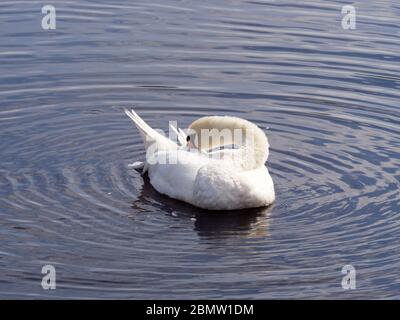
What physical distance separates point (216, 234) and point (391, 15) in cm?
990

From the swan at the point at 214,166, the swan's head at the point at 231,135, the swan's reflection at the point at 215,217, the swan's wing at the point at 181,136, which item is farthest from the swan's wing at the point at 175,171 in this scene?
the swan's wing at the point at 181,136

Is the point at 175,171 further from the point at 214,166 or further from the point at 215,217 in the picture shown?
the point at 215,217

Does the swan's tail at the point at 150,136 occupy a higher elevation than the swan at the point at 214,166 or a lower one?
higher

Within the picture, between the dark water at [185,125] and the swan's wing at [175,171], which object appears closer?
the dark water at [185,125]

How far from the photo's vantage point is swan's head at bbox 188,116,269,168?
1477 cm

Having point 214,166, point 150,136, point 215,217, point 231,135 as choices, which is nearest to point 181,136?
point 150,136

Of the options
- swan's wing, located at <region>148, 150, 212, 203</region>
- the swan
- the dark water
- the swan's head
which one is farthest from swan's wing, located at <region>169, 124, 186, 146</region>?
the dark water

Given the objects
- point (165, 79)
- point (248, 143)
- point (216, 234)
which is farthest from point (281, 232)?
point (165, 79)

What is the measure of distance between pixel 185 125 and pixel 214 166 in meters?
2.72

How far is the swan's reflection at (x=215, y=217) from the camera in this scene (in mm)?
13656

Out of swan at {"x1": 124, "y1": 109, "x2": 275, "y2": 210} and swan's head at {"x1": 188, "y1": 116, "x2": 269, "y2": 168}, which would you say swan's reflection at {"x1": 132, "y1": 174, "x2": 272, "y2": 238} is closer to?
swan at {"x1": 124, "y1": 109, "x2": 275, "y2": 210}

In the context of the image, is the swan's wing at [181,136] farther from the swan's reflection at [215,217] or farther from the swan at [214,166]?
the swan's reflection at [215,217]

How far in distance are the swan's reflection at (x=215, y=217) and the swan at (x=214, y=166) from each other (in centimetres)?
8

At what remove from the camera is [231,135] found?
15.0 metres
